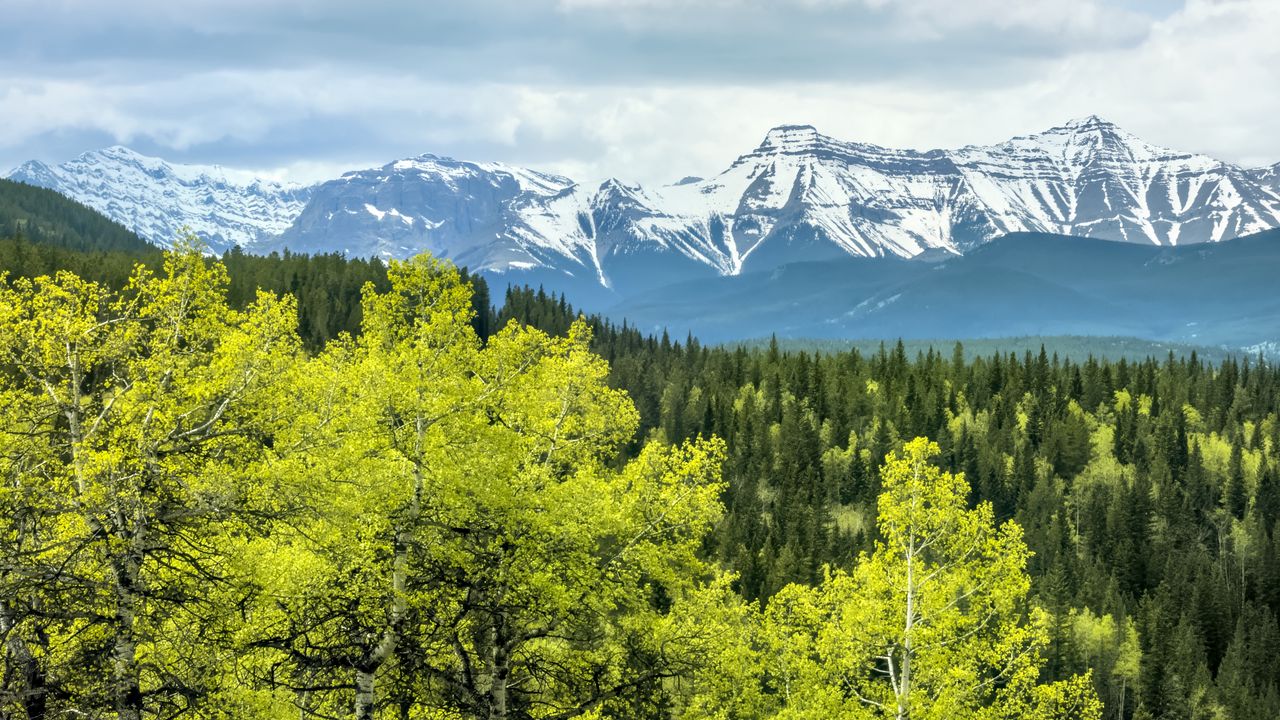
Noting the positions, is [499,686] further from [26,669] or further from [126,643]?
[26,669]

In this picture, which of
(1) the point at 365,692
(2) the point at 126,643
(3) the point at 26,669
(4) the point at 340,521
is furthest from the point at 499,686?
(3) the point at 26,669

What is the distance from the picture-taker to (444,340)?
26750 millimetres

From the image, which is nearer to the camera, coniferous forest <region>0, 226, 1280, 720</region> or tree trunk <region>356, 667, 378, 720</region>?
coniferous forest <region>0, 226, 1280, 720</region>

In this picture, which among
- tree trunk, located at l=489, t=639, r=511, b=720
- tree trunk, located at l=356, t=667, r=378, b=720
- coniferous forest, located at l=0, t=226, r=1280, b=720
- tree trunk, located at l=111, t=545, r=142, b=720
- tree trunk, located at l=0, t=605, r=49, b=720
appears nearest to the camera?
tree trunk, located at l=0, t=605, r=49, b=720

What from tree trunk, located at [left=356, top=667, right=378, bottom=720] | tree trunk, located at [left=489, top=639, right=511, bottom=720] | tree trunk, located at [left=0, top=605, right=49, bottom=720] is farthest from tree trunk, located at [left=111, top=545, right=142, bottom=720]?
tree trunk, located at [left=489, top=639, right=511, bottom=720]

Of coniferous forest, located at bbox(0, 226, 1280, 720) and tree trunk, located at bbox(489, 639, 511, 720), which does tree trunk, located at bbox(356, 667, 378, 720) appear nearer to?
coniferous forest, located at bbox(0, 226, 1280, 720)

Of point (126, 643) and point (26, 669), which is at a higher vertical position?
point (126, 643)

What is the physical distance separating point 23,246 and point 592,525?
19557 cm

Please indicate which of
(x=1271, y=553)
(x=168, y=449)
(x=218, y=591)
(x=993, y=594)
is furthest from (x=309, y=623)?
(x=1271, y=553)

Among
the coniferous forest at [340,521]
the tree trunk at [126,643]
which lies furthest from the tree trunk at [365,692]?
the tree trunk at [126,643]

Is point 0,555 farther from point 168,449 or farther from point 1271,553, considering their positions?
point 1271,553

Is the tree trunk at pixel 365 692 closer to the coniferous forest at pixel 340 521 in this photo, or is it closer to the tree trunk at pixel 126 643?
the coniferous forest at pixel 340 521

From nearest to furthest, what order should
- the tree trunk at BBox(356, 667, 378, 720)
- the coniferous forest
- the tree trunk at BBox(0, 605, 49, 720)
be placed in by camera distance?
the tree trunk at BBox(0, 605, 49, 720), the coniferous forest, the tree trunk at BBox(356, 667, 378, 720)

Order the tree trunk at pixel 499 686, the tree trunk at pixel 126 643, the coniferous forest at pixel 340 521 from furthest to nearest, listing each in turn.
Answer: the tree trunk at pixel 499 686 → the coniferous forest at pixel 340 521 → the tree trunk at pixel 126 643
